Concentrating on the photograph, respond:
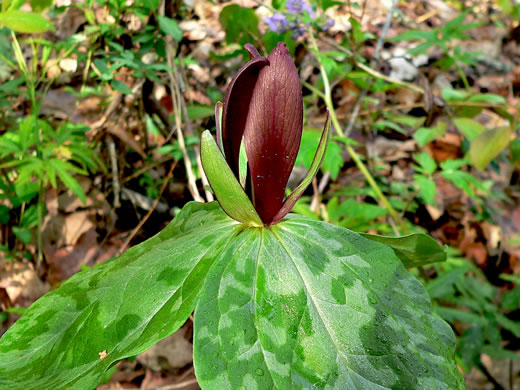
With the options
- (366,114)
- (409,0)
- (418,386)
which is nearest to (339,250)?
(418,386)

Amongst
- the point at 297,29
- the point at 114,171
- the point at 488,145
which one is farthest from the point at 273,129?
the point at 114,171

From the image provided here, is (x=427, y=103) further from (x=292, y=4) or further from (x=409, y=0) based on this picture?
(x=409, y=0)

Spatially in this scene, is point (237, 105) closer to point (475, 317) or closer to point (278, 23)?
point (278, 23)

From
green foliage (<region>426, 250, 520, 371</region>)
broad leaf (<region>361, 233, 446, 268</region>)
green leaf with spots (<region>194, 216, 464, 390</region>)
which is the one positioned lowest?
green foliage (<region>426, 250, 520, 371</region>)

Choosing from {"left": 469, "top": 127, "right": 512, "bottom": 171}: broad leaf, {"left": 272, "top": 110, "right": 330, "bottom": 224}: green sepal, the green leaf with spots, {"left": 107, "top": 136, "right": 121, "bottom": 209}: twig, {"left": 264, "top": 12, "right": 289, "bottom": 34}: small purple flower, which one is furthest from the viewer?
{"left": 107, "top": 136, "right": 121, "bottom": 209}: twig

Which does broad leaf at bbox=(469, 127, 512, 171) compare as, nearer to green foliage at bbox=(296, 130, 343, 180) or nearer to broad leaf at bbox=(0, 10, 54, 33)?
green foliage at bbox=(296, 130, 343, 180)

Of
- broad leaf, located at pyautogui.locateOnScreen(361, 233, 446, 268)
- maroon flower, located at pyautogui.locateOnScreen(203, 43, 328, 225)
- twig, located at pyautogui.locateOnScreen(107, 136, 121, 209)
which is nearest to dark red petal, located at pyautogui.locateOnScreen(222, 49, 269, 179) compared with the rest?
A: maroon flower, located at pyautogui.locateOnScreen(203, 43, 328, 225)

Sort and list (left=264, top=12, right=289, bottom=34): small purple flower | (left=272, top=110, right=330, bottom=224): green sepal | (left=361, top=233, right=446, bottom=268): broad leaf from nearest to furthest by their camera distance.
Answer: (left=272, top=110, right=330, bottom=224): green sepal, (left=361, top=233, right=446, bottom=268): broad leaf, (left=264, top=12, right=289, bottom=34): small purple flower

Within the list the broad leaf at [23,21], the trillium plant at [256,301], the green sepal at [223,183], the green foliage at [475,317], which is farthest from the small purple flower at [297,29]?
the green sepal at [223,183]
